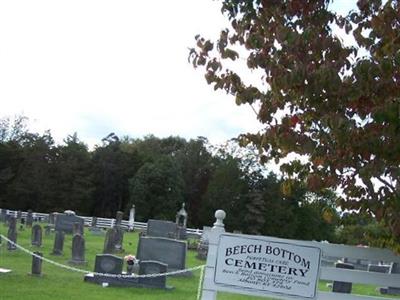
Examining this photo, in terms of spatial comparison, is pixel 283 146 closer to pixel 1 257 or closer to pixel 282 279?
pixel 282 279

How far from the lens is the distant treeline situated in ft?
222

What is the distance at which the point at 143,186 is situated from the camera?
70312 mm

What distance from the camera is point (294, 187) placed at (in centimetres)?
697

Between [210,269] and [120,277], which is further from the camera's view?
[120,277]

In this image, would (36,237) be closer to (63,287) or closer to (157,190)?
(63,287)

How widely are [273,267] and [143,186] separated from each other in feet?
210

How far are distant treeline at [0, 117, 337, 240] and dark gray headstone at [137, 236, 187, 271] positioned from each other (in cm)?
4733

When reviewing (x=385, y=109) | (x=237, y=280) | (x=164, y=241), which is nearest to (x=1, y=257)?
(x=164, y=241)

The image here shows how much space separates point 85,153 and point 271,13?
72.9 metres

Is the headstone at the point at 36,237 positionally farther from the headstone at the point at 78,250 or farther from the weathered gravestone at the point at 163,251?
the weathered gravestone at the point at 163,251

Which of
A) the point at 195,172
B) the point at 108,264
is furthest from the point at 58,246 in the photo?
the point at 195,172

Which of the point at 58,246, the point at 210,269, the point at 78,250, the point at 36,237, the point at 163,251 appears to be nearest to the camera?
the point at 210,269

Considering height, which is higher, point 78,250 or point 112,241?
point 78,250

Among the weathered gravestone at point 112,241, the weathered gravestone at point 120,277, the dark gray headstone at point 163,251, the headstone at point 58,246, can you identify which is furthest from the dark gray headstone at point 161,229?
the weathered gravestone at point 120,277
